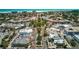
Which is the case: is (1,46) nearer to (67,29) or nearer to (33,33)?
→ (33,33)

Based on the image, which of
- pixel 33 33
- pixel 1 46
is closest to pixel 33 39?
pixel 33 33
